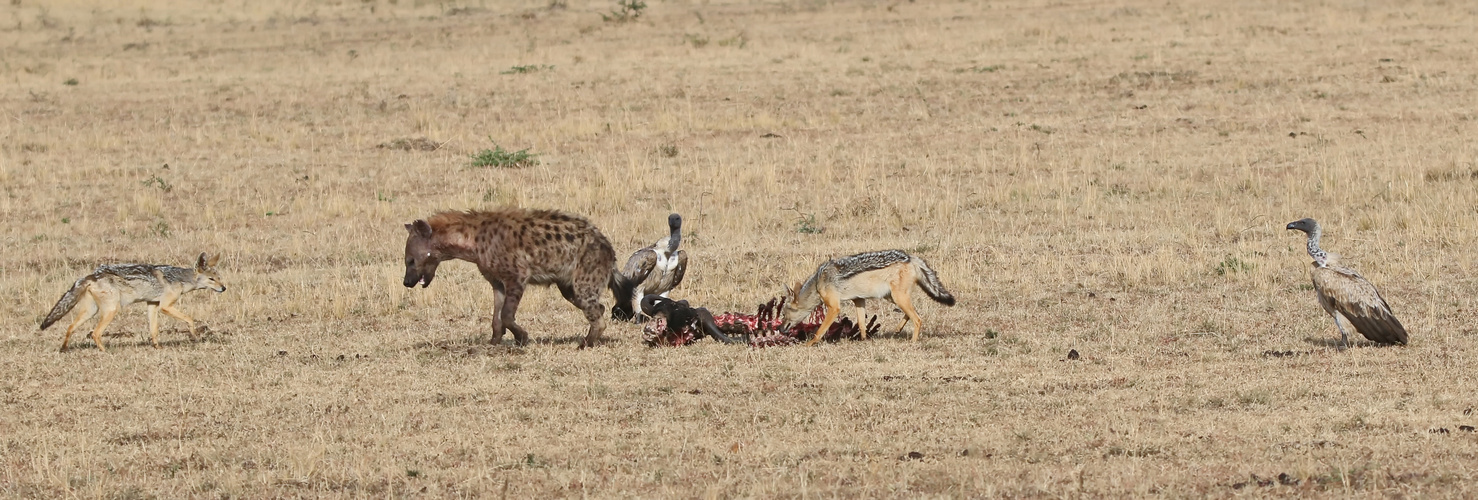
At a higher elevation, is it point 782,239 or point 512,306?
point 512,306

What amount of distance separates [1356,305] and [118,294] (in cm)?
797

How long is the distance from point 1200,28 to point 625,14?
41.4 feet

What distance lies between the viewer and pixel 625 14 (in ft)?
129

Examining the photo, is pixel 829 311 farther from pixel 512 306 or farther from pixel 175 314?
pixel 175 314

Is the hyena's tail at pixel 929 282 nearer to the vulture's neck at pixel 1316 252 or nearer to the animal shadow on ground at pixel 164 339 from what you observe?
the vulture's neck at pixel 1316 252

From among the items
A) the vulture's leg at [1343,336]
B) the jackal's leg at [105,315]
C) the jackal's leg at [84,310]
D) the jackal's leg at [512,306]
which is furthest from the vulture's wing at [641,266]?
the vulture's leg at [1343,336]

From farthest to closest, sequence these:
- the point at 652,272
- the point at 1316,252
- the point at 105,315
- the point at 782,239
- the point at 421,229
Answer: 1. the point at 782,239
2. the point at 652,272
3. the point at 105,315
4. the point at 421,229
5. the point at 1316,252

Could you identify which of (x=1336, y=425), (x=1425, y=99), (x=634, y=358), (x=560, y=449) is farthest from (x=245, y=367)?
(x=1425, y=99)

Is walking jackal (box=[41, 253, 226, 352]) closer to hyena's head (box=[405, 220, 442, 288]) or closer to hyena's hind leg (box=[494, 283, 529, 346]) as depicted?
hyena's head (box=[405, 220, 442, 288])

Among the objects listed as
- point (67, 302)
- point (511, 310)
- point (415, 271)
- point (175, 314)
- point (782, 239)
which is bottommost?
point (782, 239)

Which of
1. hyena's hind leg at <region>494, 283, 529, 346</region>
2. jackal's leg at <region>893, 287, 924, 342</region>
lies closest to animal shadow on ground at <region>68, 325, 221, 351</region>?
hyena's hind leg at <region>494, 283, 529, 346</region>

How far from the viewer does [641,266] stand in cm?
1343

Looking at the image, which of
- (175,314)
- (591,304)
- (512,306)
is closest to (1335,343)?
(591,304)

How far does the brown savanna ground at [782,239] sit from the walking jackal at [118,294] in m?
0.26
